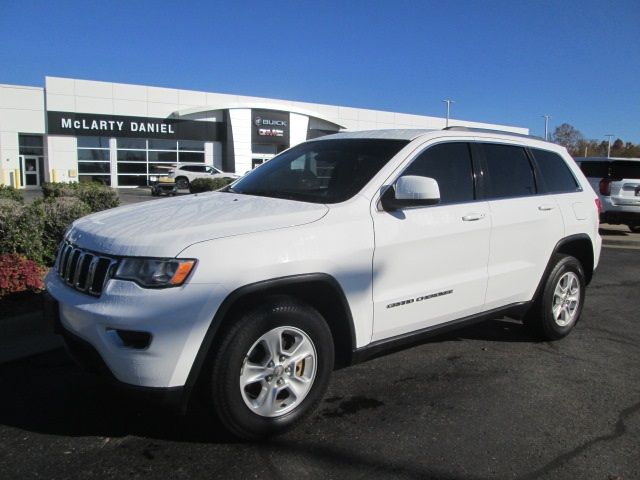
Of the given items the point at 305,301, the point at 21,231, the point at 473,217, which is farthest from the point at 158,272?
the point at 21,231

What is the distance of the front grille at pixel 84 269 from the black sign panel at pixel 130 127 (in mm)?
32616

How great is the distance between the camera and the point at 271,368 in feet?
9.95

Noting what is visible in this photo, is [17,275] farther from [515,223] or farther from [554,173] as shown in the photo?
[554,173]

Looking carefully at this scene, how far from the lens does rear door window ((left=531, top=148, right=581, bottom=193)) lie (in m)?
4.87

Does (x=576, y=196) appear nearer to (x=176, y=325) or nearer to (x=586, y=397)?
(x=586, y=397)

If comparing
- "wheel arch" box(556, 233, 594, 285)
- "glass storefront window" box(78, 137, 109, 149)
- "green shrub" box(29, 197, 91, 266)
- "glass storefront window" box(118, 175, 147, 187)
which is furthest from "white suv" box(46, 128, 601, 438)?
"glass storefront window" box(118, 175, 147, 187)

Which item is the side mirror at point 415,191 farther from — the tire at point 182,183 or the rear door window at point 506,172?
the tire at point 182,183

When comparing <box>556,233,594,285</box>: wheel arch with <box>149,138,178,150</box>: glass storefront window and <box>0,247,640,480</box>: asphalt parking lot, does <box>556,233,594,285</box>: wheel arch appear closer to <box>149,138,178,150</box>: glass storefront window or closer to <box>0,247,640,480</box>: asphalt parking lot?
<box>0,247,640,480</box>: asphalt parking lot

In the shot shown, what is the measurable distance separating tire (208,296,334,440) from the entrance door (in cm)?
3410

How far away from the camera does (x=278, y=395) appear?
314 cm

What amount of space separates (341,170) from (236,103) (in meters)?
36.2

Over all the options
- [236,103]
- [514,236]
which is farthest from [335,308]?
[236,103]

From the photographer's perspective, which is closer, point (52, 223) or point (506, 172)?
point (506, 172)

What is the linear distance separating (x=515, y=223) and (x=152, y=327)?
9.69ft
